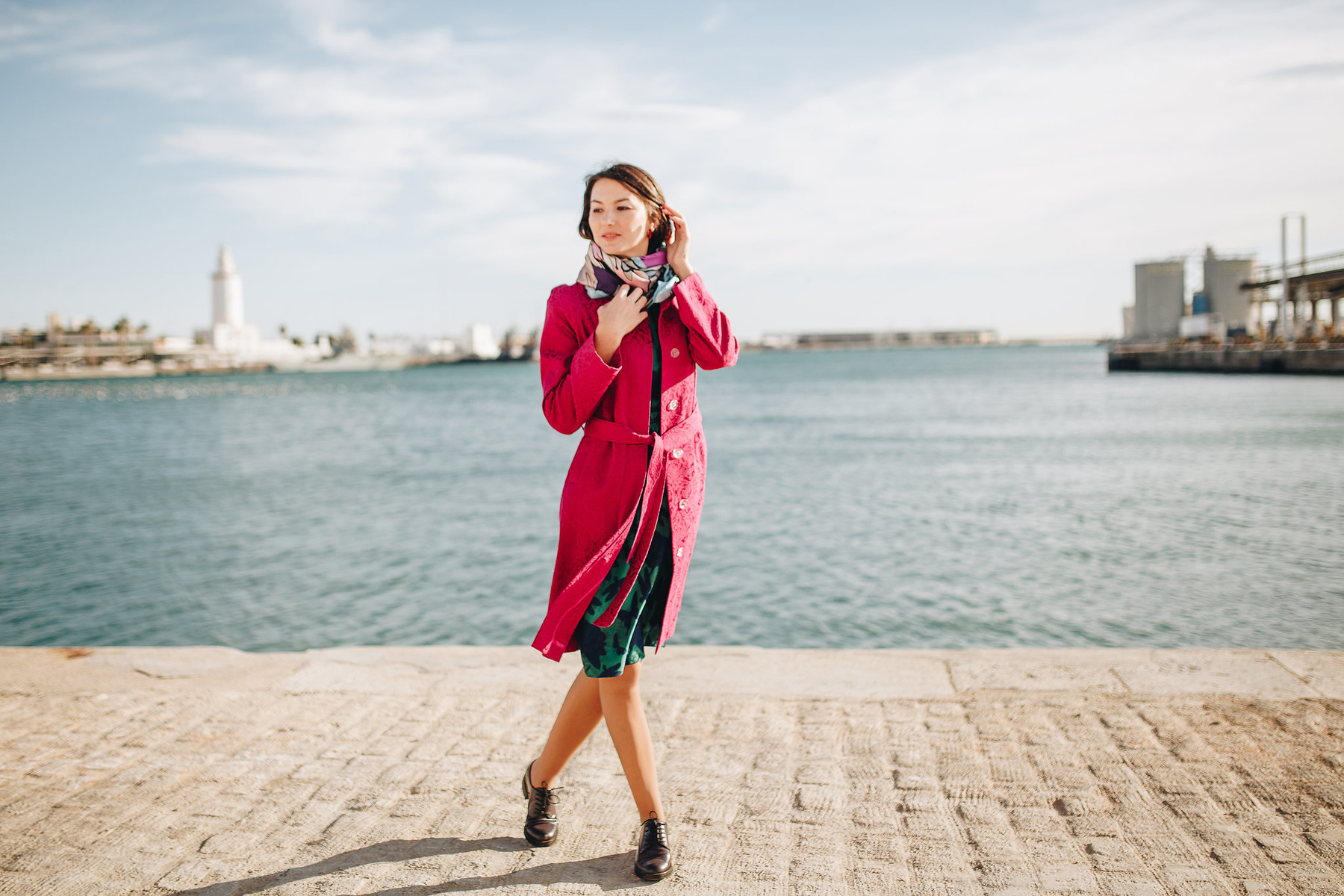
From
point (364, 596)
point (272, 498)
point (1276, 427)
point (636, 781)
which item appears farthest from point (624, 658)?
point (1276, 427)

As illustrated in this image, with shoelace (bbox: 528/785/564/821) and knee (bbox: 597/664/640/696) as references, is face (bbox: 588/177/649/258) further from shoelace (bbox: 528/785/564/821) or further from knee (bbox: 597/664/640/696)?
shoelace (bbox: 528/785/564/821)

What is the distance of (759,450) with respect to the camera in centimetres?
3131

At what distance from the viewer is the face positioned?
2820 mm

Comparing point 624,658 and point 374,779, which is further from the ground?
point 624,658

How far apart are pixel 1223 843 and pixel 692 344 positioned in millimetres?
2274

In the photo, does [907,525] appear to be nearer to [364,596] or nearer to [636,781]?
[364,596]

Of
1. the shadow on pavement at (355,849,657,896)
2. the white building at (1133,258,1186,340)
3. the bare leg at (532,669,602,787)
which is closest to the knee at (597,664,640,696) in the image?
the bare leg at (532,669,602,787)

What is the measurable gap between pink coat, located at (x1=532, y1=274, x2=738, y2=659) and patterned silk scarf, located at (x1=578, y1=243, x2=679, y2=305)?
0.15 feet

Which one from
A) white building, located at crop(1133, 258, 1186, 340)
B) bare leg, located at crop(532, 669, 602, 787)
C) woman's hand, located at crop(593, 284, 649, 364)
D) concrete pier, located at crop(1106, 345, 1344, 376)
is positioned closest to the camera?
woman's hand, located at crop(593, 284, 649, 364)

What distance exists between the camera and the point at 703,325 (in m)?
2.92

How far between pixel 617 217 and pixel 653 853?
1927 millimetres

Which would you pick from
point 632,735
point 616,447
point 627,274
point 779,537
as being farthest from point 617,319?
point 779,537

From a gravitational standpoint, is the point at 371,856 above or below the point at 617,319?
below

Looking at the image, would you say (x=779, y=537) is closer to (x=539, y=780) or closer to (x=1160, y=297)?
(x=539, y=780)
